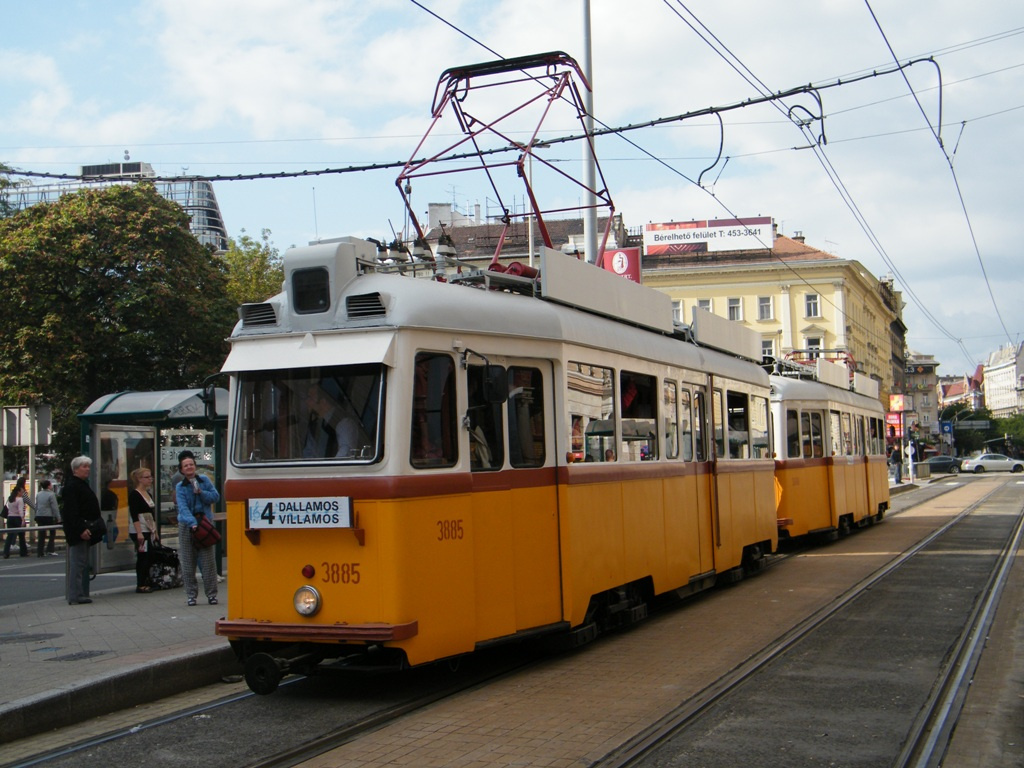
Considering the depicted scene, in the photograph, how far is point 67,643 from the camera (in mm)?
9766

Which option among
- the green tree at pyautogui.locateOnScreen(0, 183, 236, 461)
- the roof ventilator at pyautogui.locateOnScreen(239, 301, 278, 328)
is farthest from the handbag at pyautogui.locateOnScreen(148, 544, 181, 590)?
the green tree at pyautogui.locateOnScreen(0, 183, 236, 461)

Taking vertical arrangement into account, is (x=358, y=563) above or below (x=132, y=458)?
below

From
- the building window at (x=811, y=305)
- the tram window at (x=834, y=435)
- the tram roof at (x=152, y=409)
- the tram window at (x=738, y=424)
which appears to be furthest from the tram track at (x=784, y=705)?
the building window at (x=811, y=305)

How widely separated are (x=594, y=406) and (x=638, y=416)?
115cm

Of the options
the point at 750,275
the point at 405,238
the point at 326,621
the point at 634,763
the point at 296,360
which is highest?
the point at 750,275

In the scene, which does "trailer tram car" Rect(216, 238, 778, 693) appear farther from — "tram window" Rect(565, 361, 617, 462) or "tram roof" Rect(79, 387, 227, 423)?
"tram roof" Rect(79, 387, 227, 423)

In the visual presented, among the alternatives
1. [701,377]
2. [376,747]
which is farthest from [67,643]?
[701,377]

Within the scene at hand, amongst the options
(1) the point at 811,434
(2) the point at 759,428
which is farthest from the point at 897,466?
(2) the point at 759,428

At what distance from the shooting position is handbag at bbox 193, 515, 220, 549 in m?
12.2

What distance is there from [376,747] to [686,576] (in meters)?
6.17

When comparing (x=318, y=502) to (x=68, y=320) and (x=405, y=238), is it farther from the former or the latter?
(x=68, y=320)

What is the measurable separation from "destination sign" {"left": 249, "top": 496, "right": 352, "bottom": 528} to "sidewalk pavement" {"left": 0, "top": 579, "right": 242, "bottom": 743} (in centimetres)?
145

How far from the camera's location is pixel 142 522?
13477 mm

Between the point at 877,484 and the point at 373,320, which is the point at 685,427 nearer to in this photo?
the point at 373,320
